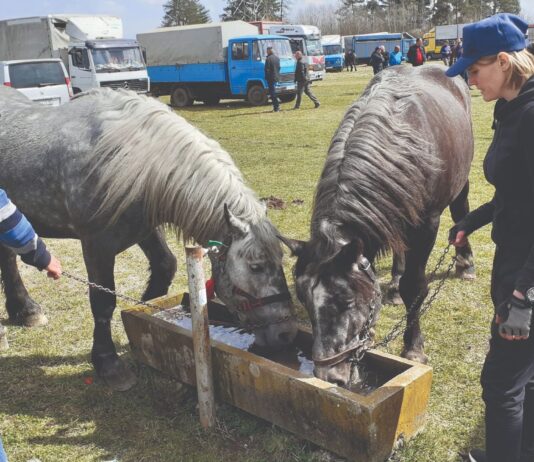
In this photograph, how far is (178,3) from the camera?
7388 cm

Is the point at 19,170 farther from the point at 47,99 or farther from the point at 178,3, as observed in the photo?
the point at 178,3

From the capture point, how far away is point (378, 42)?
48.8 metres

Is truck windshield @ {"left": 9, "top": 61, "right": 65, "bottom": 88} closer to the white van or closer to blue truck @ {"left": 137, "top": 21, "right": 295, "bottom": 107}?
the white van

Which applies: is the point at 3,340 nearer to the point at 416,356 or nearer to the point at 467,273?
the point at 416,356

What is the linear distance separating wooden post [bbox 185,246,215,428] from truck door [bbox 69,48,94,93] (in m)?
18.9

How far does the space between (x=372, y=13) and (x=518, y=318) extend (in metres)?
93.1

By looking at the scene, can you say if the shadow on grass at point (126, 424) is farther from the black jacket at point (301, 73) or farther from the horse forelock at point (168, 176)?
the black jacket at point (301, 73)

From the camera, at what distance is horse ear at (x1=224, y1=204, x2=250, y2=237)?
3.08 m

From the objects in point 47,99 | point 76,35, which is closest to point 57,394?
point 47,99

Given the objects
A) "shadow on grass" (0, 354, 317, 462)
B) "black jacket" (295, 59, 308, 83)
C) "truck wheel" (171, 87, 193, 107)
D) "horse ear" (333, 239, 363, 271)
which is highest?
"black jacket" (295, 59, 308, 83)

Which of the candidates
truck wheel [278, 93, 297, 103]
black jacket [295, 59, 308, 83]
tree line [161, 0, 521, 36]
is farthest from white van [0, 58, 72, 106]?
tree line [161, 0, 521, 36]

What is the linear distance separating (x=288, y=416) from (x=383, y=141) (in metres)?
1.61

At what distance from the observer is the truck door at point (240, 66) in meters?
20.6

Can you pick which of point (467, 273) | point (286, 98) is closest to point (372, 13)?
point (286, 98)
